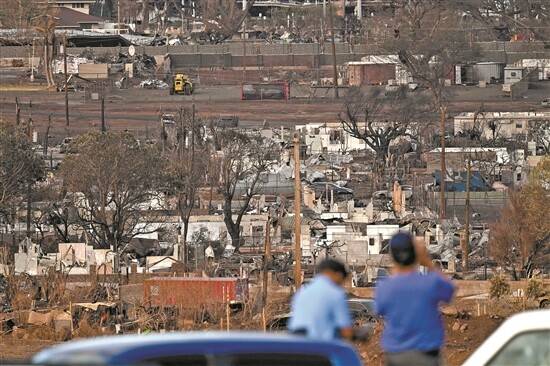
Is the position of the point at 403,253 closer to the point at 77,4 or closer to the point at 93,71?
the point at 93,71

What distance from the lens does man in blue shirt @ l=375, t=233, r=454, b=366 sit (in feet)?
16.2

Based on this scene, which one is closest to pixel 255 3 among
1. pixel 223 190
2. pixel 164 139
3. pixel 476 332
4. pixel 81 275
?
pixel 164 139

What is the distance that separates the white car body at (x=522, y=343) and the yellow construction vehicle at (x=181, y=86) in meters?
58.1

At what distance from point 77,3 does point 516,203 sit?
62256 mm

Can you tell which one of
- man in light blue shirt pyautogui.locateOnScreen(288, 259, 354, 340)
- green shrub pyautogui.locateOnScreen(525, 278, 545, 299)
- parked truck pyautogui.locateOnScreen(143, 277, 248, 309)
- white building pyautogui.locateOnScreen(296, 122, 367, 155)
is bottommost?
white building pyautogui.locateOnScreen(296, 122, 367, 155)

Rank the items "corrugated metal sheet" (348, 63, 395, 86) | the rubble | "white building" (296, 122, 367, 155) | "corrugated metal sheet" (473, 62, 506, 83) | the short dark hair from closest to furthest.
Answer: the short dark hair → "white building" (296, 122, 367, 155) → the rubble → "corrugated metal sheet" (348, 63, 395, 86) → "corrugated metal sheet" (473, 62, 506, 83)

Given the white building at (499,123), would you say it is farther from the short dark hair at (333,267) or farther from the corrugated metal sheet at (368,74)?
the short dark hair at (333,267)

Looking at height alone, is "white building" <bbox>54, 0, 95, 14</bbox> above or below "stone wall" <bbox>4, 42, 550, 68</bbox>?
above

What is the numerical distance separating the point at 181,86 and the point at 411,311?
191 ft

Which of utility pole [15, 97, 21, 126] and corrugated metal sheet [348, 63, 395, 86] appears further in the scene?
corrugated metal sheet [348, 63, 395, 86]

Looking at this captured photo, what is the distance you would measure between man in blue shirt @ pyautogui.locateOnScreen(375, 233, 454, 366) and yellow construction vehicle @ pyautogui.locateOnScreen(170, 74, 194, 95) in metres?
58.1

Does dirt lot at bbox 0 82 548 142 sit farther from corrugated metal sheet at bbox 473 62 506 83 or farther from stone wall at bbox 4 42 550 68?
stone wall at bbox 4 42 550 68

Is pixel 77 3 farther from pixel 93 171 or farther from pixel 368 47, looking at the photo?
pixel 93 171

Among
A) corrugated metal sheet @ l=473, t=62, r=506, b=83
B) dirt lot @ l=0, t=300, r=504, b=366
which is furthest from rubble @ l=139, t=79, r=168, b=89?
dirt lot @ l=0, t=300, r=504, b=366
